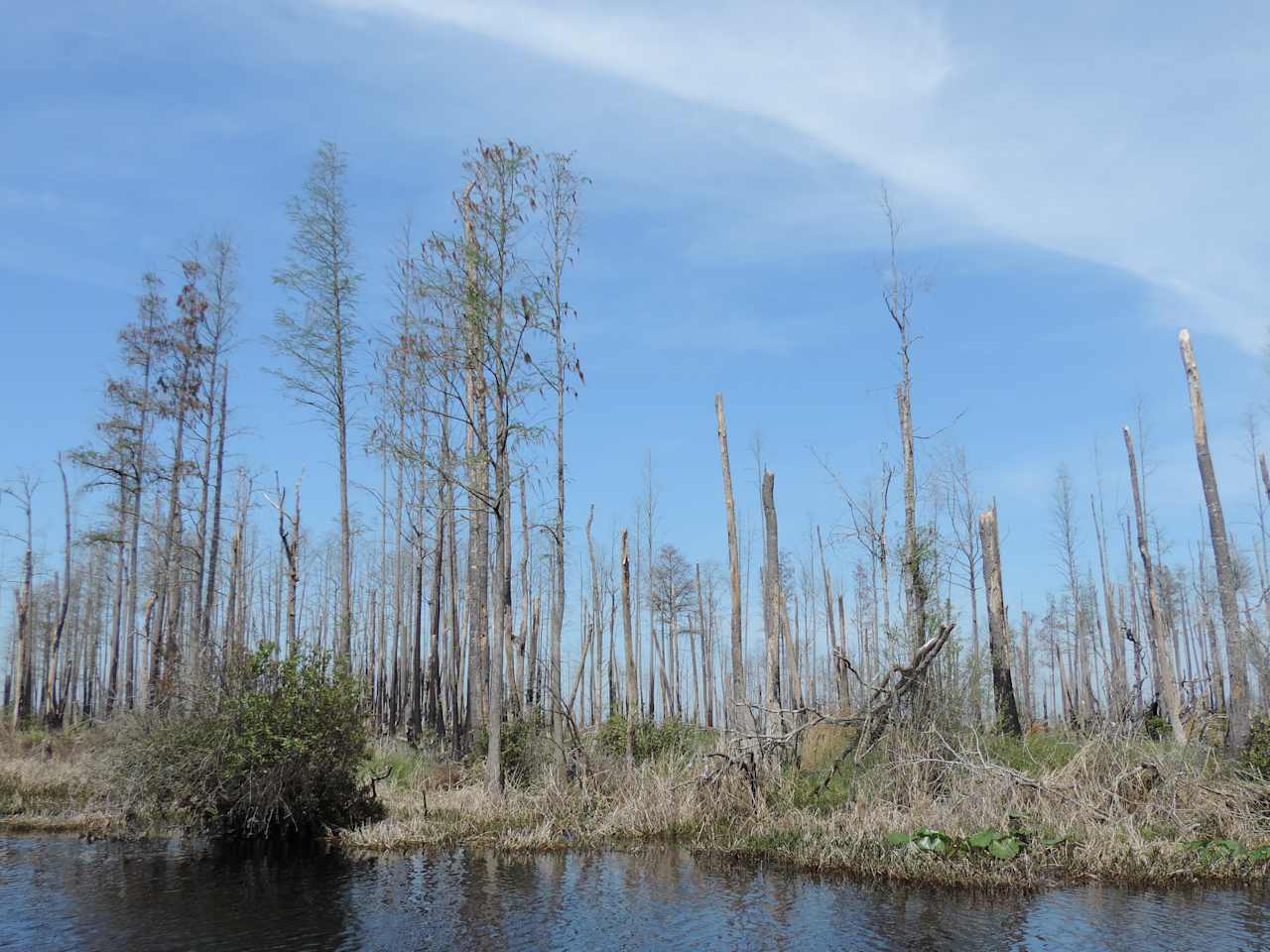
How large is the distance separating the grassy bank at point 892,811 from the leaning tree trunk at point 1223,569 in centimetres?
362

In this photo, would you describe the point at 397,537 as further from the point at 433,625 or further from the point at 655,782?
the point at 655,782

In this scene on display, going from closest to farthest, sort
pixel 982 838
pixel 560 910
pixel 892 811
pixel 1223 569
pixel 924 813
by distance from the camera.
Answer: pixel 560 910 < pixel 982 838 < pixel 924 813 < pixel 892 811 < pixel 1223 569

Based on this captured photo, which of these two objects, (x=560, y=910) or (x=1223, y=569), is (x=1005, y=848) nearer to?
(x=560, y=910)

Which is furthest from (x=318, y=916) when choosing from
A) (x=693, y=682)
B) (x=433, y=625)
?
(x=693, y=682)

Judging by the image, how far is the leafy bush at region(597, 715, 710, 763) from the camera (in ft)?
60.3

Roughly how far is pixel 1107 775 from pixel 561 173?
45.7ft

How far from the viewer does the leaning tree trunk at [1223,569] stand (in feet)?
59.0

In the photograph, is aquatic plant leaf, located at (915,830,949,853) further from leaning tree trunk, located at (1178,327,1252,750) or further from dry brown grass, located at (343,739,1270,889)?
leaning tree trunk, located at (1178,327,1252,750)

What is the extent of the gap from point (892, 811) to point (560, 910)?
207 inches

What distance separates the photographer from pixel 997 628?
2162 cm

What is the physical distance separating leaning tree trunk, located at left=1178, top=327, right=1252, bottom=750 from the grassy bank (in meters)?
3.62

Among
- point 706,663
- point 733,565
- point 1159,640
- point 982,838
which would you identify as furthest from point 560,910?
point 706,663

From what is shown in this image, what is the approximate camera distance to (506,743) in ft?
58.9

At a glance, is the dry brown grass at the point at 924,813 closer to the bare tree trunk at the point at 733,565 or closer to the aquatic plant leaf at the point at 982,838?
the aquatic plant leaf at the point at 982,838
